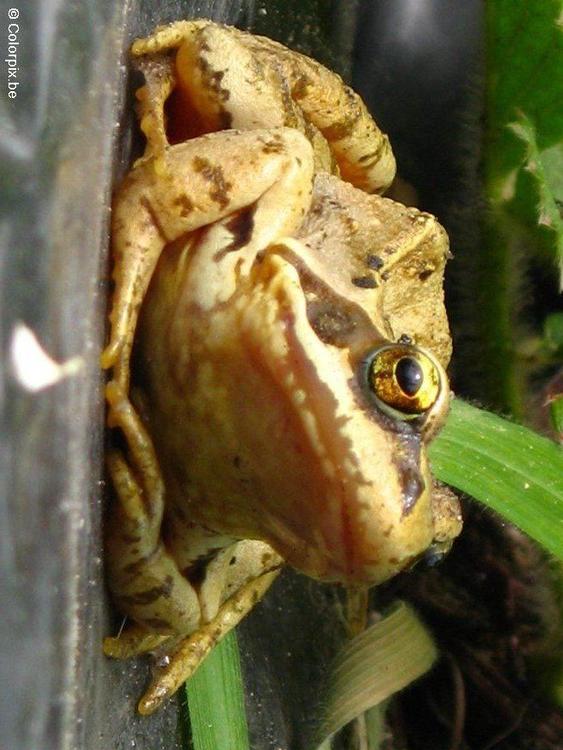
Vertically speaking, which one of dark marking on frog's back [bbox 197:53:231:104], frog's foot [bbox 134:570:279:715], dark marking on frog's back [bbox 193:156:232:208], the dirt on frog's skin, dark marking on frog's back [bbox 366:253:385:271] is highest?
dark marking on frog's back [bbox 197:53:231:104]

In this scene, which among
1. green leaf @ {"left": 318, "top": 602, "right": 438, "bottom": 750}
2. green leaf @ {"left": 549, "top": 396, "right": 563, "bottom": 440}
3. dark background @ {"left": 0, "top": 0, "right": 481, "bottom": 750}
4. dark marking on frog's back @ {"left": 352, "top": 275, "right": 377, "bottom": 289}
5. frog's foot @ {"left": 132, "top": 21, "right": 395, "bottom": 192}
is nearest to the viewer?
dark background @ {"left": 0, "top": 0, "right": 481, "bottom": 750}

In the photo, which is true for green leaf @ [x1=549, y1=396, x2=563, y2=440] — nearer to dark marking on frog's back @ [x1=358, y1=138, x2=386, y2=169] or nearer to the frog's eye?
dark marking on frog's back @ [x1=358, y1=138, x2=386, y2=169]

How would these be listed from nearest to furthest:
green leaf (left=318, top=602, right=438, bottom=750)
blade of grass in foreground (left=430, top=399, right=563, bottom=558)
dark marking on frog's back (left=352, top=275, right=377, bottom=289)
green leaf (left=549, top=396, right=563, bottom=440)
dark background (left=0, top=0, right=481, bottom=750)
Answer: dark background (left=0, top=0, right=481, bottom=750) → dark marking on frog's back (left=352, top=275, right=377, bottom=289) → blade of grass in foreground (left=430, top=399, right=563, bottom=558) → green leaf (left=549, top=396, right=563, bottom=440) → green leaf (left=318, top=602, right=438, bottom=750)

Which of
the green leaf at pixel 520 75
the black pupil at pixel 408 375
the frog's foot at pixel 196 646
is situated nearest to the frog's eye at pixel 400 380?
the black pupil at pixel 408 375

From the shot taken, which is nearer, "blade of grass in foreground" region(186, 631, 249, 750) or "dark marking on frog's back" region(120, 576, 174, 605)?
"dark marking on frog's back" region(120, 576, 174, 605)

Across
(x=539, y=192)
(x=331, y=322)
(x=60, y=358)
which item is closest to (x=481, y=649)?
(x=539, y=192)

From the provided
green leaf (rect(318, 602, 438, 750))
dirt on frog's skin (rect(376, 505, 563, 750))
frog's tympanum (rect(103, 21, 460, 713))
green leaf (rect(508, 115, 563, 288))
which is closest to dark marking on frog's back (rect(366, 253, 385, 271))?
frog's tympanum (rect(103, 21, 460, 713))

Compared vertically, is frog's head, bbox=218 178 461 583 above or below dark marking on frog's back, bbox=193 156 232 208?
below

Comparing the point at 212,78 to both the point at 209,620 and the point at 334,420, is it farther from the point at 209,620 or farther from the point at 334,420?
the point at 209,620
